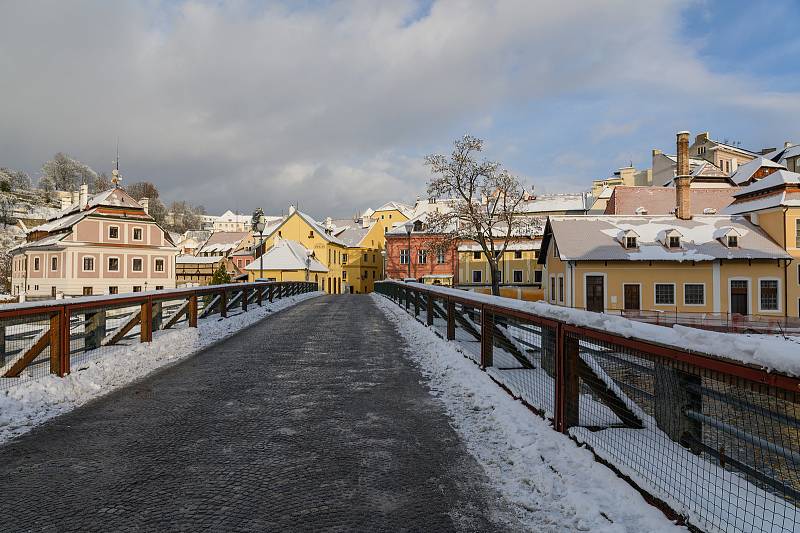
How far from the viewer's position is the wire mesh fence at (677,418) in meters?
2.97

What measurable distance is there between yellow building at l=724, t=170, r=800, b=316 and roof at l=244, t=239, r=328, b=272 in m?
45.3

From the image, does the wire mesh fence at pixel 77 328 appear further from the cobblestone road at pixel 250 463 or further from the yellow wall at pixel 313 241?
the yellow wall at pixel 313 241

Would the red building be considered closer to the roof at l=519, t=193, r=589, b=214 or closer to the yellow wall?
the yellow wall

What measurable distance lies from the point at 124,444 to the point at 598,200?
71.3 m

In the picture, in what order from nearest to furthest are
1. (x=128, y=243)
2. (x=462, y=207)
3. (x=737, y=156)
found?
(x=462, y=207), (x=128, y=243), (x=737, y=156)

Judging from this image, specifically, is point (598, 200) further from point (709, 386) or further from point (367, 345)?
point (709, 386)

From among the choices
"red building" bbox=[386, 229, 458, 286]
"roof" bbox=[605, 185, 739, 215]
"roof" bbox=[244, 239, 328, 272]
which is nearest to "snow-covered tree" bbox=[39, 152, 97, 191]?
"roof" bbox=[244, 239, 328, 272]

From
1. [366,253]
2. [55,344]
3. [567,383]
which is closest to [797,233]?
[567,383]

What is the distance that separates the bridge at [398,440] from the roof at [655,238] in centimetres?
2875

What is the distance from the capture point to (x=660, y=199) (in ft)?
174

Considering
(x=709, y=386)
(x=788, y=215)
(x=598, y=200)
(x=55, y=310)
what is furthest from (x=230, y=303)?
(x=598, y=200)

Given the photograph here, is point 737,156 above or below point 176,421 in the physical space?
above

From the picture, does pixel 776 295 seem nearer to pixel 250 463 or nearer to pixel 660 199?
pixel 660 199

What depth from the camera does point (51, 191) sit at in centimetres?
11125
